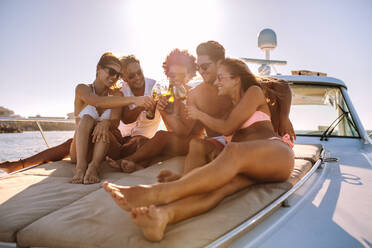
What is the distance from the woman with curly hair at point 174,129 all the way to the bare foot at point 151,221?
4.01 feet

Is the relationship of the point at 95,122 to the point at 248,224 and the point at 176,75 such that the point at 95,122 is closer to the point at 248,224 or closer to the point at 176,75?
the point at 176,75

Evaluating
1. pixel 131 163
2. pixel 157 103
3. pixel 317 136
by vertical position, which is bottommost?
pixel 317 136

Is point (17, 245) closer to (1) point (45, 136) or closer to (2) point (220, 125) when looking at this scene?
(2) point (220, 125)

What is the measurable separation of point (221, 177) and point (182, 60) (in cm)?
164

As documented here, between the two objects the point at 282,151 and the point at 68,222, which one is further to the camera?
the point at 282,151

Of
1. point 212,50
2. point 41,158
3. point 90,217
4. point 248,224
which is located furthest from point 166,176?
point 41,158

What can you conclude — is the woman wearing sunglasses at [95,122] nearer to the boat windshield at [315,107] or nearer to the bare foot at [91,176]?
the bare foot at [91,176]

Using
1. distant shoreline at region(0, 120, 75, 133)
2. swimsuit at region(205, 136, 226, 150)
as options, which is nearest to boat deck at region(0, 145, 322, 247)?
swimsuit at region(205, 136, 226, 150)

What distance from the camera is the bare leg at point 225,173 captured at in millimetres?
1174

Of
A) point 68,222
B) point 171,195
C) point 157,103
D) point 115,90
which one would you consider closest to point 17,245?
point 68,222

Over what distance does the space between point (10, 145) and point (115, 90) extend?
66.1 inches

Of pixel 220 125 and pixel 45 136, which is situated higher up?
pixel 220 125

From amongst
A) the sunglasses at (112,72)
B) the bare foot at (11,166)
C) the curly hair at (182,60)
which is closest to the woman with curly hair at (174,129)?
the curly hair at (182,60)

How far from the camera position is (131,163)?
216 cm
